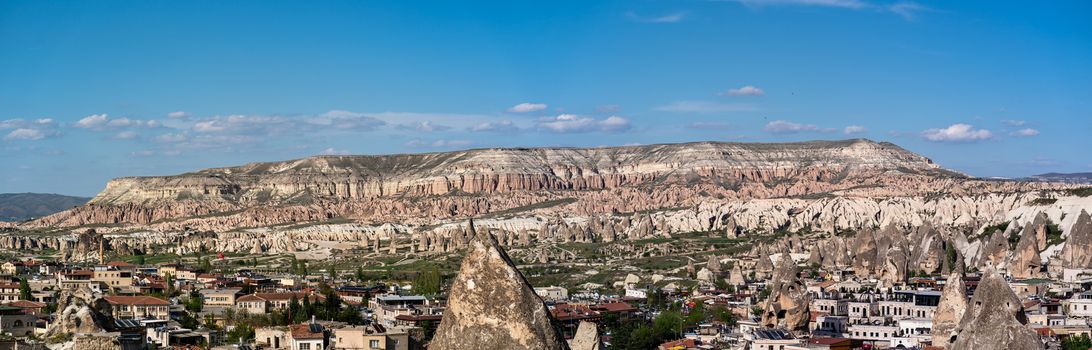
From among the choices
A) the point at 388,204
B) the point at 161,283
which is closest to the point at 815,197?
the point at 388,204

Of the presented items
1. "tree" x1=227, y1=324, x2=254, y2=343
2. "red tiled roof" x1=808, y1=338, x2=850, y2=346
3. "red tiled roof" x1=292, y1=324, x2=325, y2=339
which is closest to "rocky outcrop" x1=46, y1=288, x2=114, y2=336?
"red tiled roof" x1=292, y1=324, x2=325, y2=339

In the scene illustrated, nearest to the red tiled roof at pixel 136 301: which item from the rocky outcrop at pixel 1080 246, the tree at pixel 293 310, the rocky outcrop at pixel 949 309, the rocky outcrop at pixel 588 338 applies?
the tree at pixel 293 310

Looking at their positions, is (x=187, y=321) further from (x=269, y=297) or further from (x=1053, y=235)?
(x=1053, y=235)

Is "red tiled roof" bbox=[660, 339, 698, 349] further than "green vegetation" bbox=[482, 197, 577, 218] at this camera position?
No

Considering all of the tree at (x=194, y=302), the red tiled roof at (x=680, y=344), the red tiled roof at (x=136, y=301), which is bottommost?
the red tiled roof at (x=680, y=344)

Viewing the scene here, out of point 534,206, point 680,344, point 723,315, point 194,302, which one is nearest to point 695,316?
point 723,315

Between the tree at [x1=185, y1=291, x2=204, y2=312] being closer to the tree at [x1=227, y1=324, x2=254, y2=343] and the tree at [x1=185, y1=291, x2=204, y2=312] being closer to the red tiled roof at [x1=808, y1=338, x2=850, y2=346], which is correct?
the tree at [x1=227, y1=324, x2=254, y2=343]

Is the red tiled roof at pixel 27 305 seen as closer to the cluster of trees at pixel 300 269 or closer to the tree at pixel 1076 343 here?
the tree at pixel 1076 343
